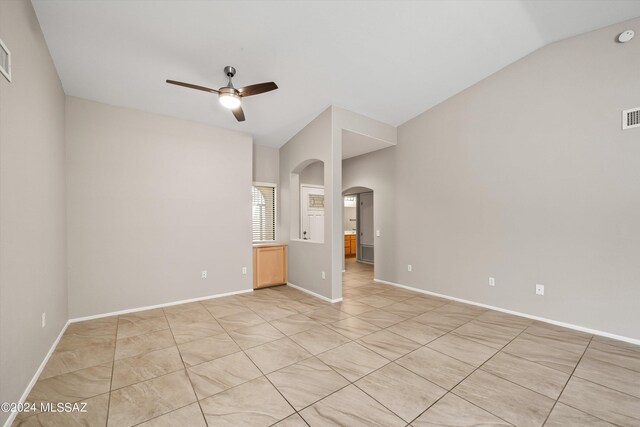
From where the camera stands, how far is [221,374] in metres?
2.29

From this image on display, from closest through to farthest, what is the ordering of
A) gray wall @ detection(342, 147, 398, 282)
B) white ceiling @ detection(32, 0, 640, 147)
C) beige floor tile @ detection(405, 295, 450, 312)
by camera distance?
white ceiling @ detection(32, 0, 640, 147), beige floor tile @ detection(405, 295, 450, 312), gray wall @ detection(342, 147, 398, 282)

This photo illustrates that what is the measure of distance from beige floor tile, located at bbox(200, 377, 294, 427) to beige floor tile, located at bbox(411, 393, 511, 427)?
0.98 meters

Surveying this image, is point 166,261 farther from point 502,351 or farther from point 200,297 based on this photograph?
point 502,351

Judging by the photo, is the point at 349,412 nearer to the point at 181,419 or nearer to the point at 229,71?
the point at 181,419

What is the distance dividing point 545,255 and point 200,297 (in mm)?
5429

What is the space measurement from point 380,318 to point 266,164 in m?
3.97

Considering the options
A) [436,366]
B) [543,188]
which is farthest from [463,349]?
Result: [543,188]

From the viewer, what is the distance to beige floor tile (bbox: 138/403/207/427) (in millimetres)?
1721

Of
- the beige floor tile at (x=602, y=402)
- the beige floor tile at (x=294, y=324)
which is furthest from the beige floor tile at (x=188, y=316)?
the beige floor tile at (x=602, y=402)

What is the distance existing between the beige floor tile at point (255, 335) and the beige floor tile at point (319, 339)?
263 mm

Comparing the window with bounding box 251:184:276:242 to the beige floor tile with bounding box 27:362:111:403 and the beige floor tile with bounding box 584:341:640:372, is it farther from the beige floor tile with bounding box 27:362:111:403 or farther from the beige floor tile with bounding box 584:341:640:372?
the beige floor tile with bounding box 584:341:640:372

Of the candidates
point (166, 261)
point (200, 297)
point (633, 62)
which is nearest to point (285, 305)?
point (200, 297)

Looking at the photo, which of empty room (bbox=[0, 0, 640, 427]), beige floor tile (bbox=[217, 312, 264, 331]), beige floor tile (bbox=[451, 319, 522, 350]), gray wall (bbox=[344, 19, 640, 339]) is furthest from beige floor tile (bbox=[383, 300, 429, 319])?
beige floor tile (bbox=[217, 312, 264, 331])

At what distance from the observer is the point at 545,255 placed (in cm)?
344
